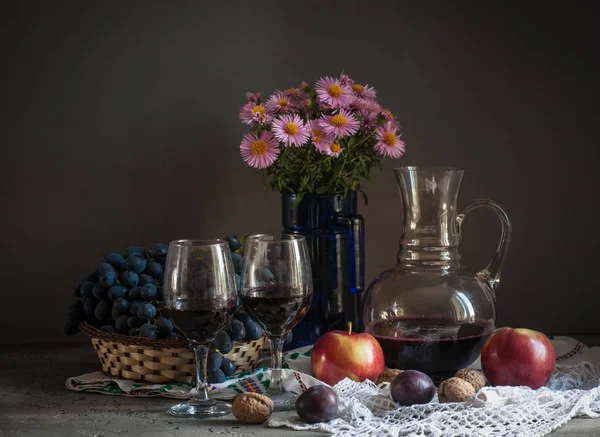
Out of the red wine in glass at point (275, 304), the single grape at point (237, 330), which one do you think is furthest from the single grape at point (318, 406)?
the single grape at point (237, 330)

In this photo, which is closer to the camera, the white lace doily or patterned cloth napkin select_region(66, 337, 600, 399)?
the white lace doily

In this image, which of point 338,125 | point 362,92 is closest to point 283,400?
point 338,125

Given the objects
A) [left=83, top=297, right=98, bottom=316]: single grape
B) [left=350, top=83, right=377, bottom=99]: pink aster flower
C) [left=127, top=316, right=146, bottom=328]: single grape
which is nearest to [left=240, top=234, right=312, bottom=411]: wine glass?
[left=127, top=316, right=146, bottom=328]: single grape

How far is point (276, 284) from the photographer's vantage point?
110cm

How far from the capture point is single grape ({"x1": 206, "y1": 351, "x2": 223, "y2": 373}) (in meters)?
1.23

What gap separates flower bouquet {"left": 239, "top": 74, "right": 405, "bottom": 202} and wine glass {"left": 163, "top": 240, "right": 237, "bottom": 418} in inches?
13.0

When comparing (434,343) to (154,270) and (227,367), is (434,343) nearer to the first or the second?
(227,367)

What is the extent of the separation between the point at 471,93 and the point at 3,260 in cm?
100

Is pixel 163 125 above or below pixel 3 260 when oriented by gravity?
above

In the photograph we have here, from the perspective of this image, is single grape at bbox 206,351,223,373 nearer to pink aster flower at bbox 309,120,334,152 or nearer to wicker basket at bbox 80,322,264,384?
wicker basket at bbox 80,322,264,384

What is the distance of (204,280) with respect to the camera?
1.07 metres

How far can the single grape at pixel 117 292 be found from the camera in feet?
4.15

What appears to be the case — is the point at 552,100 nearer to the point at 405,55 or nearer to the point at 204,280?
the point at 405,55

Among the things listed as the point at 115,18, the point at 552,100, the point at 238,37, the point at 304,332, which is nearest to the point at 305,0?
the point at 238,37
